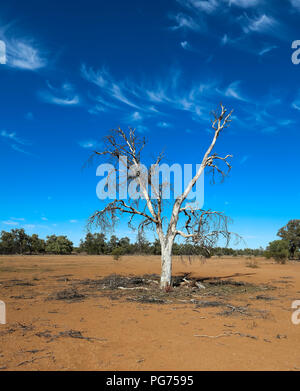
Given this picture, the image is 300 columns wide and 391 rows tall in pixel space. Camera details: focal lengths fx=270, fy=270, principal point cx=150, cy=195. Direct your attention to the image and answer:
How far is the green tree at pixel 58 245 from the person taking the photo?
233ft

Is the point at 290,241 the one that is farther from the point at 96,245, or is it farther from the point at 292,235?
the point at 96,245

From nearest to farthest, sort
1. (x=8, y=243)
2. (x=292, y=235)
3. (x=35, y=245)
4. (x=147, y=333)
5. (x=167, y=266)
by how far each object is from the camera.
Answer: (x=147, y=333) < (x=167, y=266) < (x=292, y=235) < (x=8, y=243) < (x=35, y=245)

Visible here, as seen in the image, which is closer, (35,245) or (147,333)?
(147,333)

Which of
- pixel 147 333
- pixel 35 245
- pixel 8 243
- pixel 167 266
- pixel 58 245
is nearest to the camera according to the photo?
pixel 147 333

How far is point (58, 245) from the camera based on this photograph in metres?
71.8

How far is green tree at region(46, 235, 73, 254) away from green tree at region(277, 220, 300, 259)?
52.2 m

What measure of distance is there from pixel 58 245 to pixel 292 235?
5547cm

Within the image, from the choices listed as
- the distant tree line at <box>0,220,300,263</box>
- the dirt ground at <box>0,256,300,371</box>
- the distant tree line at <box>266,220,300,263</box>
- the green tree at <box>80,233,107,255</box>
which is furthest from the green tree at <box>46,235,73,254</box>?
the dirt ground at <box>0,256,300,371</box>

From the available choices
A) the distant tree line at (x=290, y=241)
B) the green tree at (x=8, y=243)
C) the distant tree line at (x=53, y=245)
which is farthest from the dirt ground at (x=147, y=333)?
the green tree at (x=8, y=243)

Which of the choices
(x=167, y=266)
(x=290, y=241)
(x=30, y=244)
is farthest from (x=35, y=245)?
(x=167, y=266)

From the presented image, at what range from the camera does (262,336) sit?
6.31 meters

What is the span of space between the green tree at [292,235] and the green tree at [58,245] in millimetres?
52181

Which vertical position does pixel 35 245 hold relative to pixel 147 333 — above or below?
below

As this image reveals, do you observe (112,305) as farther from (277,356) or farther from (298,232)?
(298,232)
